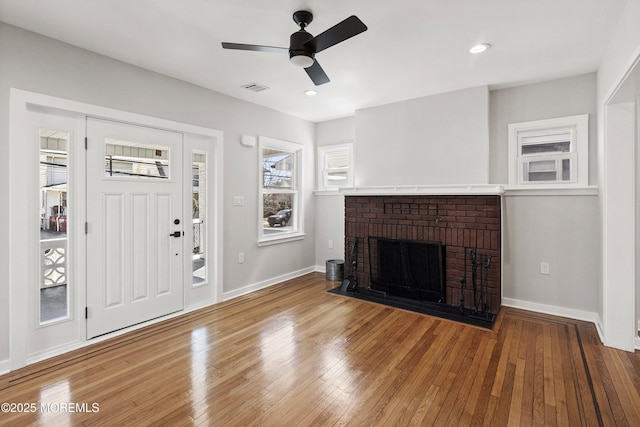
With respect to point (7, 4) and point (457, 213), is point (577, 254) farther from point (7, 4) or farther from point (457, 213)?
point (7, 4)

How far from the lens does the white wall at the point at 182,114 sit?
2395mm

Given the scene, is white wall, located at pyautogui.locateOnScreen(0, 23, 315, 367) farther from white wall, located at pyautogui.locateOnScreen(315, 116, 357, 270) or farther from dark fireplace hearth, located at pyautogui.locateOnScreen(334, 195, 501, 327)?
dark fireplace hearth, located at pyautogui.locateOnScreen(334, 195, 501, 327)

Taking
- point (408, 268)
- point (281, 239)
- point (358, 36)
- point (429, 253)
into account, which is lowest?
point (408, 268)

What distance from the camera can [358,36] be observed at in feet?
8.51

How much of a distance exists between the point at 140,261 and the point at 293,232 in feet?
8.17

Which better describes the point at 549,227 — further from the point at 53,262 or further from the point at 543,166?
the point at 53,262

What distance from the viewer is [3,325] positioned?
7.83 feet

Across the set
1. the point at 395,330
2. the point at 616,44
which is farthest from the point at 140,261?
the point at 616,44

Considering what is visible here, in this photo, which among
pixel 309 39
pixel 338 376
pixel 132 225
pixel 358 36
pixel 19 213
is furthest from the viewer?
pixel 132 225

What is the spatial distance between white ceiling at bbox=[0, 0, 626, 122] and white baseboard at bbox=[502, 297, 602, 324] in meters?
2.54

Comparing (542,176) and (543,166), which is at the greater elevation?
(543,166)

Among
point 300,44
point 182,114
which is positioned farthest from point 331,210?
point 300,44

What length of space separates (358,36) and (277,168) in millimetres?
2704

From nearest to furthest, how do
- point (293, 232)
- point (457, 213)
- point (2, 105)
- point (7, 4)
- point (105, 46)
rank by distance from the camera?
point (7, 4), point (2, 105), point (105, 46), point (457, 213), point (293, 232)
